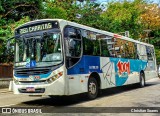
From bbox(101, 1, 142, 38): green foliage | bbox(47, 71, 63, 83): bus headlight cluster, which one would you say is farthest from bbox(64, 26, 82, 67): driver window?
bbox(101, 1, 142, 38): green foliage

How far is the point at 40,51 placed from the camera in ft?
38.6

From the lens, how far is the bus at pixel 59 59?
1135 centimetres

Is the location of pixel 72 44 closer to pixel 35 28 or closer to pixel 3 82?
pixel 35 28

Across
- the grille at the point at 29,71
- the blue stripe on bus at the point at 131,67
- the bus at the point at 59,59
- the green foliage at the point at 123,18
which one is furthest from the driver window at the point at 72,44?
the green foliage at the point at 123,18

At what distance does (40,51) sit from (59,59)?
0.88 meters

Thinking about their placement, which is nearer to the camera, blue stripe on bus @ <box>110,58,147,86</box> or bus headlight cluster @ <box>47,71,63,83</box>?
bus headlight cluster @ <box>47,71,63,83</box>

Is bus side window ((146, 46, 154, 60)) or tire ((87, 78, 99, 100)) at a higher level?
bus side window ((146, 46, 154, 60))

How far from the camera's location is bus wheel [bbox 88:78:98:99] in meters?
13.3

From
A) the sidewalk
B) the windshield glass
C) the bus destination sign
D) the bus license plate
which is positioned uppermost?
the bus destination sign

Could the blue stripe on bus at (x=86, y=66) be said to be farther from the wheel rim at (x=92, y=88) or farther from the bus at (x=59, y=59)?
the wheel rim at (x=92, y=88)

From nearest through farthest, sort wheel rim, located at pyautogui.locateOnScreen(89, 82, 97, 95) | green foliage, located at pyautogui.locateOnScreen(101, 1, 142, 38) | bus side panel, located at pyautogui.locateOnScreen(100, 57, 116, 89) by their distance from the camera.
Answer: wheel rim, located at pyautogui.locateOnScreen(89, 82, 97, 95) < bus side panel, located at pyautogui.locateOnScreen(100, 57, 116, 89) < green foliage, located at pyautogui.locateOnScreen(101, 1, 142, 38)

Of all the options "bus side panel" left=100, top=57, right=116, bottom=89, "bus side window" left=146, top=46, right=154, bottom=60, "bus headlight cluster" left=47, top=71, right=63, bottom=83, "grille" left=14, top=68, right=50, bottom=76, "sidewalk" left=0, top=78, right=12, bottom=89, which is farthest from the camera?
"bus side window" left=146, top=46, right=154, bottom=60

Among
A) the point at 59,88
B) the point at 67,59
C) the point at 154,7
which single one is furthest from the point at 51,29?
the point at 154,7

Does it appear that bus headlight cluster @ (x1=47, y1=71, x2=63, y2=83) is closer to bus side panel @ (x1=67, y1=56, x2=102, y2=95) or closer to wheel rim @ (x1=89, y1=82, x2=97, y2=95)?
bus side panel @ (x1=67, y1=56, x2=102, y2=95)
